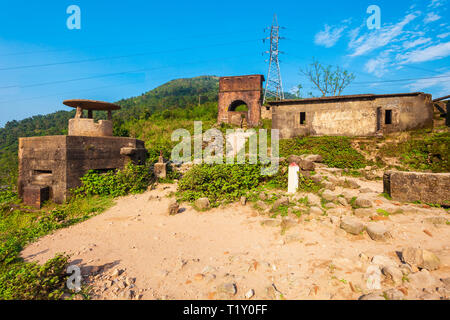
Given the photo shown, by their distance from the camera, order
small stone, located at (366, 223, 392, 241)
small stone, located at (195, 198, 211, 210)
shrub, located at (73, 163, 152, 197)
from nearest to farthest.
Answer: small stone, located at (366, 223, 392, 241) → small stone, located at (195, 198, 211, 210) → shrub, located at (73, 163, 152, 197)

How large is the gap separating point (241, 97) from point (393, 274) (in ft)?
71.4

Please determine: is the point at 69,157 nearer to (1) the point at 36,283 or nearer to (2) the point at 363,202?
(1) the point at 36,283

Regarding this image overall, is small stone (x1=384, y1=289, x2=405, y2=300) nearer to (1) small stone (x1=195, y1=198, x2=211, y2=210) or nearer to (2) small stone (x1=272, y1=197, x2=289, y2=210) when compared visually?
(2) small stone (x1=272, y1=197, x2=289, y2=210)

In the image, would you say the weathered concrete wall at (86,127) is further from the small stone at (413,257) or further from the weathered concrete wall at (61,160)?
the small stone at (413,257)

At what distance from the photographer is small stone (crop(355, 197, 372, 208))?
15.5ft

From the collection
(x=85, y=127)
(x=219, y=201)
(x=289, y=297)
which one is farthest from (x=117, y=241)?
(x=85, y=127)

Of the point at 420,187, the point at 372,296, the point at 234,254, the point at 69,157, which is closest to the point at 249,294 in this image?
the point at 234,254

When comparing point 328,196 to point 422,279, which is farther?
point 328,196

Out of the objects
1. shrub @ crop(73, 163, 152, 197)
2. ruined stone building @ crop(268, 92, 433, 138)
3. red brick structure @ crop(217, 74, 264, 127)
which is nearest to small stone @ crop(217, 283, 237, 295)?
shrub @ crop(73, 163, 152, 197)

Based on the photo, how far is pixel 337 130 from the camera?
13977 millimetres

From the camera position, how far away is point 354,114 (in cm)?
1359

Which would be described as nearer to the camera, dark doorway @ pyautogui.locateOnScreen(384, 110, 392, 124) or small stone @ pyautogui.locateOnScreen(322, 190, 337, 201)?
small stone @ pyautogui.locateOnScreen(322, 190, 337, 201)

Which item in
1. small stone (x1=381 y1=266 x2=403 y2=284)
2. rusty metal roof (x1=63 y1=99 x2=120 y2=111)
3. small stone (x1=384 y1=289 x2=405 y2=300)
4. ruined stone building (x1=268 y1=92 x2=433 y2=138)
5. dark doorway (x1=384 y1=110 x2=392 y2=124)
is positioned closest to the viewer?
small stone (x1=384 y1=289 x2=405 y2=300)

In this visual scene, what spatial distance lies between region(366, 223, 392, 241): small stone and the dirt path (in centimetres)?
9
